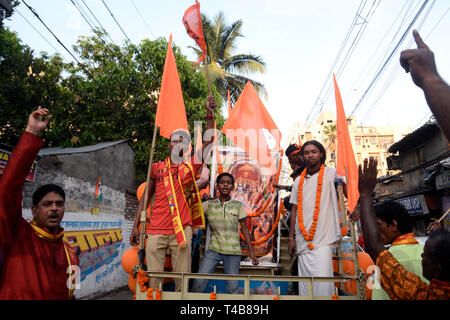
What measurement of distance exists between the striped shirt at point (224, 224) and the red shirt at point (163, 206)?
50 cm

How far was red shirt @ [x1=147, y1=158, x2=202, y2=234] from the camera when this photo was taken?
3.25 meters

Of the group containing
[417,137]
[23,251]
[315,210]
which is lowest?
[23,251]

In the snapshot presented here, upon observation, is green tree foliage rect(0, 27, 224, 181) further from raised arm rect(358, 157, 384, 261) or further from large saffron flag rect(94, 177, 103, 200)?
raised arm rect(358, 157, 384, 261)

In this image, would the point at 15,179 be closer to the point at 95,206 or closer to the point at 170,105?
the point at 170,105

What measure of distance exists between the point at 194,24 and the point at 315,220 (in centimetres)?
342

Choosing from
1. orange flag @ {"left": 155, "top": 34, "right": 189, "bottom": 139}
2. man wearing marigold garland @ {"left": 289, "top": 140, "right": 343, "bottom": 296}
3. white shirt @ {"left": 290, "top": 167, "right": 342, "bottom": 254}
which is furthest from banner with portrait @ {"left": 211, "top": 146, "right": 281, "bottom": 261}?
orange flag @ {"left": 155, "top": 34, "right": 189, "bottom": 139}

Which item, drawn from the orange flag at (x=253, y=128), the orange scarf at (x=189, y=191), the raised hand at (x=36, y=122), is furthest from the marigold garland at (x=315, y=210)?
the raised hand at (x=36, y=122)

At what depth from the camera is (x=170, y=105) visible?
3641 millimetres

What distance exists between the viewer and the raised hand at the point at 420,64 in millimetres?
1202

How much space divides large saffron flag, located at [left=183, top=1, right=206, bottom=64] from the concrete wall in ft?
11.9

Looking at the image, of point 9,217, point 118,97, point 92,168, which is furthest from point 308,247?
point 118,97

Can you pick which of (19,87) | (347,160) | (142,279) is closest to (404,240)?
(347,160)
